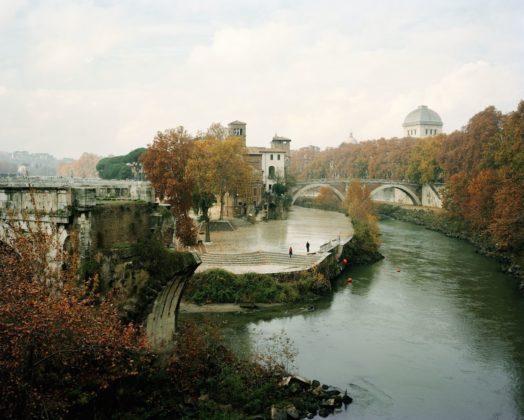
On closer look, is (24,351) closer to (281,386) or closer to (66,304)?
(66,304)

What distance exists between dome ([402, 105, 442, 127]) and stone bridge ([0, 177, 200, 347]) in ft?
361

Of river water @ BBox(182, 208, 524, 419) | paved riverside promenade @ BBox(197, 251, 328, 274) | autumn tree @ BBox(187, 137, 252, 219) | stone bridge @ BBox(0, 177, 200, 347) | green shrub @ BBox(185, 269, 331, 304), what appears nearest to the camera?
stone bridge @ BBox(0, 177, 200, 347)

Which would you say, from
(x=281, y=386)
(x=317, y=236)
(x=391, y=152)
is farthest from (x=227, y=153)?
(x=391, y=152)

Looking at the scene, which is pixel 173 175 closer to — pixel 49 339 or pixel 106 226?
pixel 106 226

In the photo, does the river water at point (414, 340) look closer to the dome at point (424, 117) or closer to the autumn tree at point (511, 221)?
the autumn tree at point (511, 221)

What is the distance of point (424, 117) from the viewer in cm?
11731

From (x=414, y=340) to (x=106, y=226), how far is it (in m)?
13.0

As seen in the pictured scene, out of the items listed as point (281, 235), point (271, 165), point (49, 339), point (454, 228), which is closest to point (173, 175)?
point (281, 235)

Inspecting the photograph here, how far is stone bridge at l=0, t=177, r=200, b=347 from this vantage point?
13.5 m

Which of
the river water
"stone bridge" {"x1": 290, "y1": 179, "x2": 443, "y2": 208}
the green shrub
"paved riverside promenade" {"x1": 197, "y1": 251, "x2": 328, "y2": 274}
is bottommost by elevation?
the river water

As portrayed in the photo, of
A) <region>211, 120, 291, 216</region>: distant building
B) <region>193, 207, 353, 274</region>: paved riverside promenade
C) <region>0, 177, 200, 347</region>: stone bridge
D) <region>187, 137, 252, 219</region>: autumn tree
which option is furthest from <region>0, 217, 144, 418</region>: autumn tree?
<region>211, 120, 291, 216</region>: distant building

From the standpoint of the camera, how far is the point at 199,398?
14.4m

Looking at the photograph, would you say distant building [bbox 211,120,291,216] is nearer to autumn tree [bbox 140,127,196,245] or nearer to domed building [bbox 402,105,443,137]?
autumn tree [bbox 140,127,196,245]

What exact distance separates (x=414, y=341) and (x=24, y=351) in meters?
15.0
